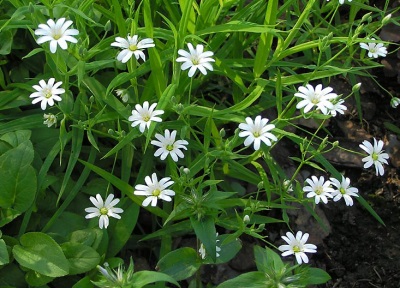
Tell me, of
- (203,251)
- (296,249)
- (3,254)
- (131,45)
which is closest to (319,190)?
(296,249)

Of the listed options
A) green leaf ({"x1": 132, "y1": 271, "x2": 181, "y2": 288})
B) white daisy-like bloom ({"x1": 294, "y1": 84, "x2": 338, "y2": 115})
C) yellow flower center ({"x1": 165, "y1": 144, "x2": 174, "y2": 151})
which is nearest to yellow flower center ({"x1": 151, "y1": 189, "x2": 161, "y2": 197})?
yellow flower center ({"x1": 165, "y1": 144, "x2": 174, "y2": 151})

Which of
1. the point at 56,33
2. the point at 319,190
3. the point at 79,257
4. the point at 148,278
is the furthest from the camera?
the point at 319,190

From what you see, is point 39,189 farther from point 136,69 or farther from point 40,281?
point 136,69

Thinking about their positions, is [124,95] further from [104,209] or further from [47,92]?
[104,209]

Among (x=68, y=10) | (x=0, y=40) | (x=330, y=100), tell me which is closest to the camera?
(x=330, y=100)

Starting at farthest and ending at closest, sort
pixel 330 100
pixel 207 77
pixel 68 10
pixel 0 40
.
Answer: pixel 207 77
pixel 0 40
pixel 68 10
pixel 330 100

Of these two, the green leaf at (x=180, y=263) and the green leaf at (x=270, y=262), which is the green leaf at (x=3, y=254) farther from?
the green leaf at (x=270, y=262)

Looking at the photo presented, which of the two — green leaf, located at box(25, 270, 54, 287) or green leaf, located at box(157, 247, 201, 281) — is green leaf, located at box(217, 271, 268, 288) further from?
green leaf, located at box(25, 270, 54, 287)

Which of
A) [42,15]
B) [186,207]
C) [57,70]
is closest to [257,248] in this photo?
[186,207]
